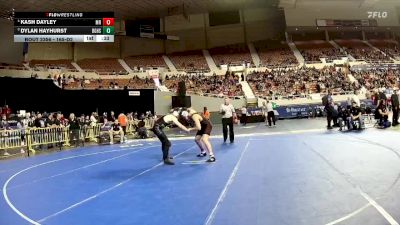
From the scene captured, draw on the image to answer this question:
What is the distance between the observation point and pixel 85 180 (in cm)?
834

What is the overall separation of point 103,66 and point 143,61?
17.7 ft

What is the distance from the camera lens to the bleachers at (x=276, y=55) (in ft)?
150

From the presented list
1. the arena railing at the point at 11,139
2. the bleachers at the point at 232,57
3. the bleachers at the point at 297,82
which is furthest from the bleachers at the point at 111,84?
the arena railing at the point at 11,139

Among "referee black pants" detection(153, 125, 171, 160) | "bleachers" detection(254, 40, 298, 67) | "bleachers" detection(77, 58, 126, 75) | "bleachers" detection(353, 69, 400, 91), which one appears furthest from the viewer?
"bleachers" detection(254, 40, 298, 67)

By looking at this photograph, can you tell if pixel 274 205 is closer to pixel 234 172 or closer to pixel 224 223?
pixel 224 223

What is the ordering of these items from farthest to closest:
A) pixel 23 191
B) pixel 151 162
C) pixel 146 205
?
pixel 151 162 < pixel 23 191 < pixel 146 205

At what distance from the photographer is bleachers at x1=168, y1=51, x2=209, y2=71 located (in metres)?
46.6

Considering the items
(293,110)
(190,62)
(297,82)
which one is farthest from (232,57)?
(293,110)

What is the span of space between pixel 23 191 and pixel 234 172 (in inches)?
167

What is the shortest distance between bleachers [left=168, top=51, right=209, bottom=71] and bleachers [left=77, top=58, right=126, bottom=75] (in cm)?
706

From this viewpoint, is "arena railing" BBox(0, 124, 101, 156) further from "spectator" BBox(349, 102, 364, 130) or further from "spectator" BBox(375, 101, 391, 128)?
"spectator" BBox(375, 101, 391, 128)

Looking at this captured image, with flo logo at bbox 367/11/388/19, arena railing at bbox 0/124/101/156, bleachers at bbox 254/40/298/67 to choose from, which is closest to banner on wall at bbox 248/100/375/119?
bleachers at bbox 254/40/298/67

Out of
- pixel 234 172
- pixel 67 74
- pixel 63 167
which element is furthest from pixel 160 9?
pixel 234 172

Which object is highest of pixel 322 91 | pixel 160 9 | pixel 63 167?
pixel 160 9
